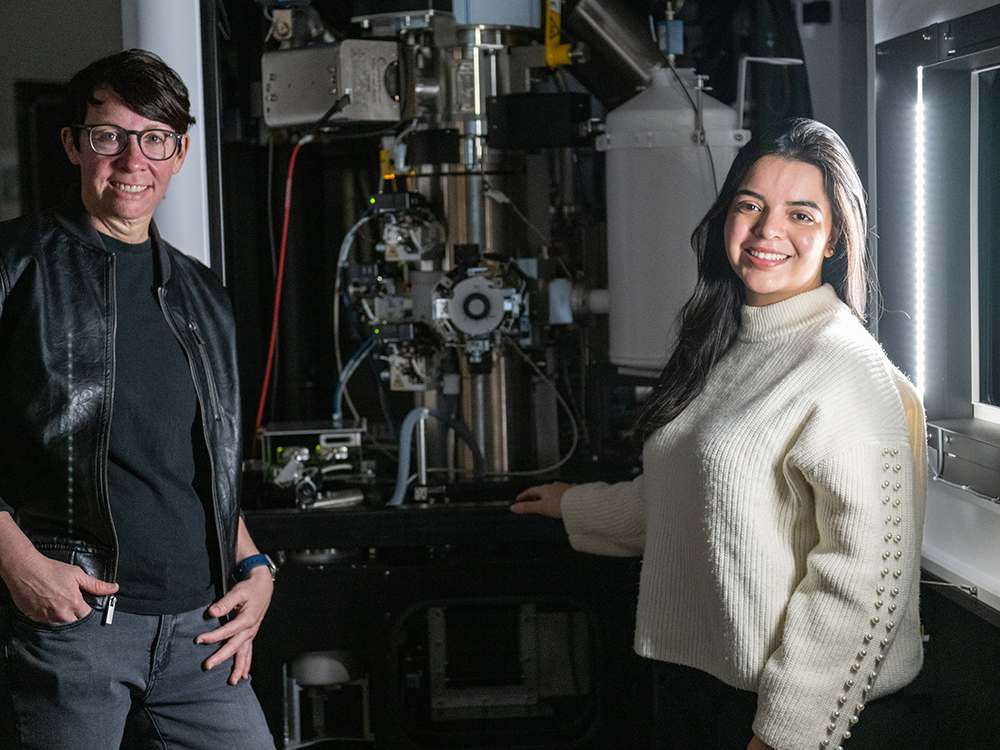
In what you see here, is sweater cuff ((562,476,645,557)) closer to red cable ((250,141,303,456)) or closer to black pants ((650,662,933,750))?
black pants ((650,662,933,750))

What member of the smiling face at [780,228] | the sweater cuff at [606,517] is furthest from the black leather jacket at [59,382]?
the smiling face at [780,228]

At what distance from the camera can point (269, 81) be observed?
2236 millimetres

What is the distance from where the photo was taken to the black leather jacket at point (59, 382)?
1356mm

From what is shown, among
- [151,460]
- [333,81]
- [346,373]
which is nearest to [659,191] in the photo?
[333,81]

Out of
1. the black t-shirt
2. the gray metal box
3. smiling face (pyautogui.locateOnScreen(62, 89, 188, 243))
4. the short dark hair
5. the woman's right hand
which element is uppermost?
the gray metal box

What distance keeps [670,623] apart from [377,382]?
138cm

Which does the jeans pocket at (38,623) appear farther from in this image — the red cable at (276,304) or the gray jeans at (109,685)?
the red cable at (276,304)

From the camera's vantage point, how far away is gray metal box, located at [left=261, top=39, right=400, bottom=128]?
2186 millimetres

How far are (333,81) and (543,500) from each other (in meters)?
1.06

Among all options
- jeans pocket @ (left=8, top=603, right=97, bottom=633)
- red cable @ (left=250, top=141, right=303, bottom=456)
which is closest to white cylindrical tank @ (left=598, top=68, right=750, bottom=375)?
red cable @ (left=250, top=141, right=303, bottom=456)

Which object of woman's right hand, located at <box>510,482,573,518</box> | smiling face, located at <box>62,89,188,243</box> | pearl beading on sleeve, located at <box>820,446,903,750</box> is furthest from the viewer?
woman's right hand, located at <box>510,482,573,518</box>

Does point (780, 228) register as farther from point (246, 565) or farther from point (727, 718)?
point (246, 565)

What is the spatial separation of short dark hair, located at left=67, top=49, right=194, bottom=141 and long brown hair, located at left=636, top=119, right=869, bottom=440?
0.84 meters

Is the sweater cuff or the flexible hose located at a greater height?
the flexible hose
